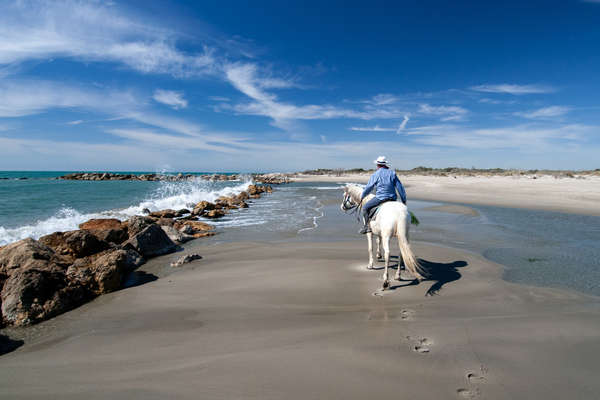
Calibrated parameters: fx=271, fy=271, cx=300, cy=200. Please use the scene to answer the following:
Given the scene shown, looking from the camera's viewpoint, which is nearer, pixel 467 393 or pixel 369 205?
pixel 467 393

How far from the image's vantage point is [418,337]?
325cm

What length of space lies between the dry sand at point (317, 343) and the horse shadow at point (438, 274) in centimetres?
7

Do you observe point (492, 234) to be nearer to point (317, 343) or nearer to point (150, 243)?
point (317, 343)

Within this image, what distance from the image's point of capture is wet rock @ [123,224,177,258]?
739cm

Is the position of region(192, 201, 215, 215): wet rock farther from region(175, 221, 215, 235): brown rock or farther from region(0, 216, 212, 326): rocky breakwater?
region(0, 216, 212, 326): rocky breakwater

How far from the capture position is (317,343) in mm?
3172

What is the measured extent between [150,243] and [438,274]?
743 cm

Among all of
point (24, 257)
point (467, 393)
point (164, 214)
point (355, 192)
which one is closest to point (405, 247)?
point (355, 192)

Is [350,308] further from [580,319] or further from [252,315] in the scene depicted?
[580,319]

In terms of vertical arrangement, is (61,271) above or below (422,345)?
above

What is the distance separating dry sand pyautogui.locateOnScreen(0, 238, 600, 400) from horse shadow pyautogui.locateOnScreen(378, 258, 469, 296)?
71 millimetres

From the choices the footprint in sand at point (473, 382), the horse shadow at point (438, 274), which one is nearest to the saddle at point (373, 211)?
the horse shadow at point (438, 274)

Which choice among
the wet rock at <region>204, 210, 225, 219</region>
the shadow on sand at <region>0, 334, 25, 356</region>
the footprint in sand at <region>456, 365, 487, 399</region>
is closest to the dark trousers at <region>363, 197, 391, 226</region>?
the footprint in sand at <region>456, 365, 487, 399</region>

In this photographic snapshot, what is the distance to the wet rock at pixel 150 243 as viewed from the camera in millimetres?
7395
